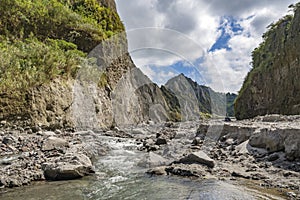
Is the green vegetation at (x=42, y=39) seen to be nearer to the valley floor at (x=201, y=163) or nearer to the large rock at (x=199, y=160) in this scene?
the valley floor at (x=201, y=163)

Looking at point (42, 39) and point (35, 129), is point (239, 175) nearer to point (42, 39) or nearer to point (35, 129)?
point (35, 129)

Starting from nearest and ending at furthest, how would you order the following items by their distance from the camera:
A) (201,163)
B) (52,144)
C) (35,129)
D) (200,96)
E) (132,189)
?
(132,189)
(201,163)
(52,144)
(35,129)
(200,96)

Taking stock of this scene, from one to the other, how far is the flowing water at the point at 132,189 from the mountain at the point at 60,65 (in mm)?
6613

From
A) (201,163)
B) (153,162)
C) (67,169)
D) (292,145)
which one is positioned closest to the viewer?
(67,169)

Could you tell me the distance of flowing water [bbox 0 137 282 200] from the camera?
14.2ft

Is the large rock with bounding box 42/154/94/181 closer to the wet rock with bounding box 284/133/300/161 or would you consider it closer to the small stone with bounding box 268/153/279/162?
the small stone with bounding box 268/153/279/162

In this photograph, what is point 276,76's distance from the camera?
88.1 ft

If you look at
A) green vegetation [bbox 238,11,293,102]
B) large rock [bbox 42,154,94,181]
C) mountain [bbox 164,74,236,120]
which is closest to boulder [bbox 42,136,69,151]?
large rock [bbox 42,154,94,181]

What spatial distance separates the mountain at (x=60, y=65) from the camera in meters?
10.9

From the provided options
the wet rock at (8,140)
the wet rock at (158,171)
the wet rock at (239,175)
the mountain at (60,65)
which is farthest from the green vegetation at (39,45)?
the wet rock at (239,175)

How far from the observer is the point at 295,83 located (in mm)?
21766

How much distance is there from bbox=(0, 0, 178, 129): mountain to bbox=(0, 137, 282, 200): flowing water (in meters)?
6.61


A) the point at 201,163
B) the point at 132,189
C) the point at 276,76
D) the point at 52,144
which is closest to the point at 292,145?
the point at 201,163

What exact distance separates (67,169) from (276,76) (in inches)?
1072
